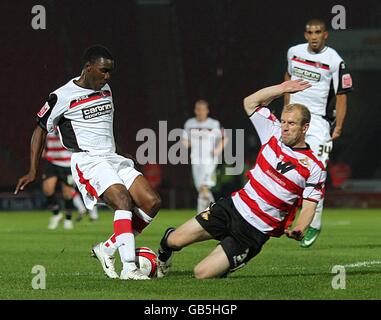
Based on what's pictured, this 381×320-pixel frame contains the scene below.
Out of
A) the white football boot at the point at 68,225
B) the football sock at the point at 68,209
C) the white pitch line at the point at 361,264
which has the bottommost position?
the white football boot at the point at 68,225

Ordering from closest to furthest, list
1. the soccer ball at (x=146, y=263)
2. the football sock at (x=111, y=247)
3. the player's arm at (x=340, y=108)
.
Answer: the soccer ball at (x=146, y=263) < the football sock at (x=111, y=247) < the player's arm at (x=340, y=108)

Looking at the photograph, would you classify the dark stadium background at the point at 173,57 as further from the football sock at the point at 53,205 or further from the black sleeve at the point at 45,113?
the black sleeve at the point at 45,113

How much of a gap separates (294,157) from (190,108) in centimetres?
1817

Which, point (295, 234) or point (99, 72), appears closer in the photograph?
point (295, 234)

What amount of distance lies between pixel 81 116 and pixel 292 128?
2.07 metres

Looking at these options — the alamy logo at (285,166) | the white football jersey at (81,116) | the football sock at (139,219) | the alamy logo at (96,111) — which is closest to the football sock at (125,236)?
the football sock at (139,219)

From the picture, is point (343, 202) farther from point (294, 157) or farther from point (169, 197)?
point (294, 157)

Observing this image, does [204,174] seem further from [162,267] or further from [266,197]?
[266,197]

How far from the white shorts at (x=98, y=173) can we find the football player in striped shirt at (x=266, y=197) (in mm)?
725

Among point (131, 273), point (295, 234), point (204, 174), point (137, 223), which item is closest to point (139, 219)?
point (137, 223)

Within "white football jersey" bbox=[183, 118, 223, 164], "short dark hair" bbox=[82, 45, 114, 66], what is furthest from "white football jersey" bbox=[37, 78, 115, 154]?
"white football jersey" bbox=[183, 118, 223, 164]

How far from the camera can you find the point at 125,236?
27.6 ft

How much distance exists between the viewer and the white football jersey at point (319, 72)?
12125mm
